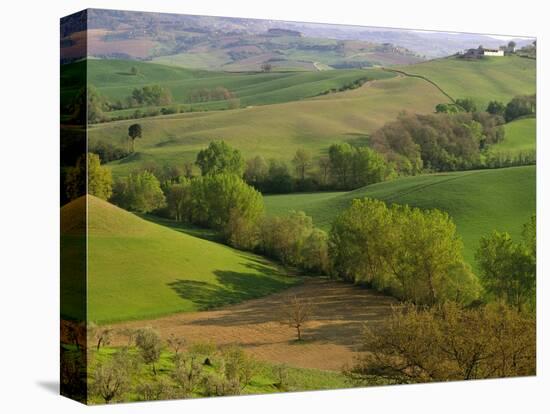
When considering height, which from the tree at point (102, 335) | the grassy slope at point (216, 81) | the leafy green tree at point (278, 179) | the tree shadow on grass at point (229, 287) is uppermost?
the grassy slope at point (216, 81)

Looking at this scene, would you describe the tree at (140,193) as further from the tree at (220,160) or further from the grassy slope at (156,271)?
the tree at (220,160)

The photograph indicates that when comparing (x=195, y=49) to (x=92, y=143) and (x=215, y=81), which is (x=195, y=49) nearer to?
(x=215, y=81)

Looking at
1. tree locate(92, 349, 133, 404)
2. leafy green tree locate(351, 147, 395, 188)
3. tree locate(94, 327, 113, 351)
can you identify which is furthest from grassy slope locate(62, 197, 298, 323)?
leafy green tree locate(351, 147, 395, 188)

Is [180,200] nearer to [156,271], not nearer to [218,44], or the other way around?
[156,271]

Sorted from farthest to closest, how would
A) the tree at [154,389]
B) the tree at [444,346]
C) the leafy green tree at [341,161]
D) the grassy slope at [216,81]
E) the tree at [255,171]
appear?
the leafy green tree at [341,161] < the tree at [444,346] < the tree at [255,171] < the grassy slope at [216,81] < the tree at [154,389]

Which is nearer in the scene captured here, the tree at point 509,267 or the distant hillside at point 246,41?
the distant hillside at point 246,41

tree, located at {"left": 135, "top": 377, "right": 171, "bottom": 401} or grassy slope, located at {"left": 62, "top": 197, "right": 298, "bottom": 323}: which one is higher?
grassy slope, located at {"left": 62, "top": 197, "right": 298, "bottom": 323}

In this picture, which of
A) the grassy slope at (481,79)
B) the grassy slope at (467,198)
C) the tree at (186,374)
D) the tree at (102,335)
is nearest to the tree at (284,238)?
the grassy slope at (467,198)

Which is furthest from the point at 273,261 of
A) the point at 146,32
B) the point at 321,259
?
the point at 146,32

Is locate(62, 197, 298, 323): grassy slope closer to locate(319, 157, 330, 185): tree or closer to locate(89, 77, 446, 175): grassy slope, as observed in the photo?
locate(89, 77, 446, 175): grassy slope
